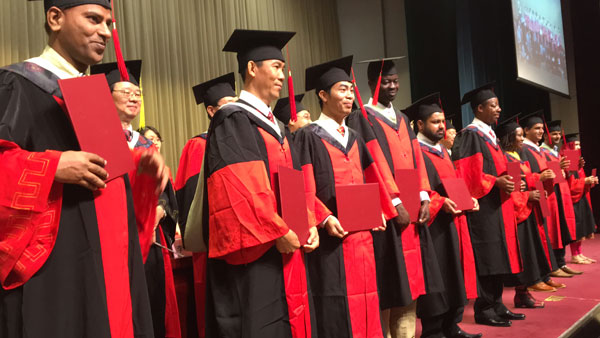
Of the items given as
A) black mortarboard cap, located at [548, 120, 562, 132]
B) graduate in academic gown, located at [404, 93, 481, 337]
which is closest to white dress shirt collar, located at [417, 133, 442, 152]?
graduate in academic gown, located at [404, 93, 481, 337]

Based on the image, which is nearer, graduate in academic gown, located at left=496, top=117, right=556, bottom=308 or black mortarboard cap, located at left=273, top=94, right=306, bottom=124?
graduate in academic gown, located at left=496, top=117, right=556, bottom=308

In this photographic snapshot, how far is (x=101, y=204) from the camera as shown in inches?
61.3

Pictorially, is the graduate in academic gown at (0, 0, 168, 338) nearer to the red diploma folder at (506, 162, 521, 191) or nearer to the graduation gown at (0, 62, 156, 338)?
the graduation gown at (0, 62, 156, 338)

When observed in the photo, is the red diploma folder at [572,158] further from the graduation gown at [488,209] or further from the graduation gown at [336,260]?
the graduation gown at [336,260]

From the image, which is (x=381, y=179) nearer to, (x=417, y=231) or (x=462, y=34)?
(x=417, y=231)

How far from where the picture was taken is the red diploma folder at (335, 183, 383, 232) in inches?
107

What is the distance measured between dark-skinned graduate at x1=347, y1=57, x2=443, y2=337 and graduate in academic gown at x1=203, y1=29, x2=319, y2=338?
0.94 meters

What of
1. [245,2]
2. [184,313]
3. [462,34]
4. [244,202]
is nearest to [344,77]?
[244,202]

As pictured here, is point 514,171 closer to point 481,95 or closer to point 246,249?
point 481,95

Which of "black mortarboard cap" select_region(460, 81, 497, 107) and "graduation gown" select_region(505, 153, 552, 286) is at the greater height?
"black mortarboard cap" select_region(460, 81, 497, 107)

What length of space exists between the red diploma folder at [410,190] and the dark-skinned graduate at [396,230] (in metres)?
0.07

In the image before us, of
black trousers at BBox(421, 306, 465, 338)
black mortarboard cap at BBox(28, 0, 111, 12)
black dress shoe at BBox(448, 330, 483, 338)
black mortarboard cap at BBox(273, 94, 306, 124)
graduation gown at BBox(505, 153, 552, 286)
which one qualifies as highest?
black mortarboard cap at BBox(273, 94, 306, 124)

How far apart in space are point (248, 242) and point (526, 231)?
3.44 meters

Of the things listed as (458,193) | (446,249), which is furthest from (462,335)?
(458,193)
